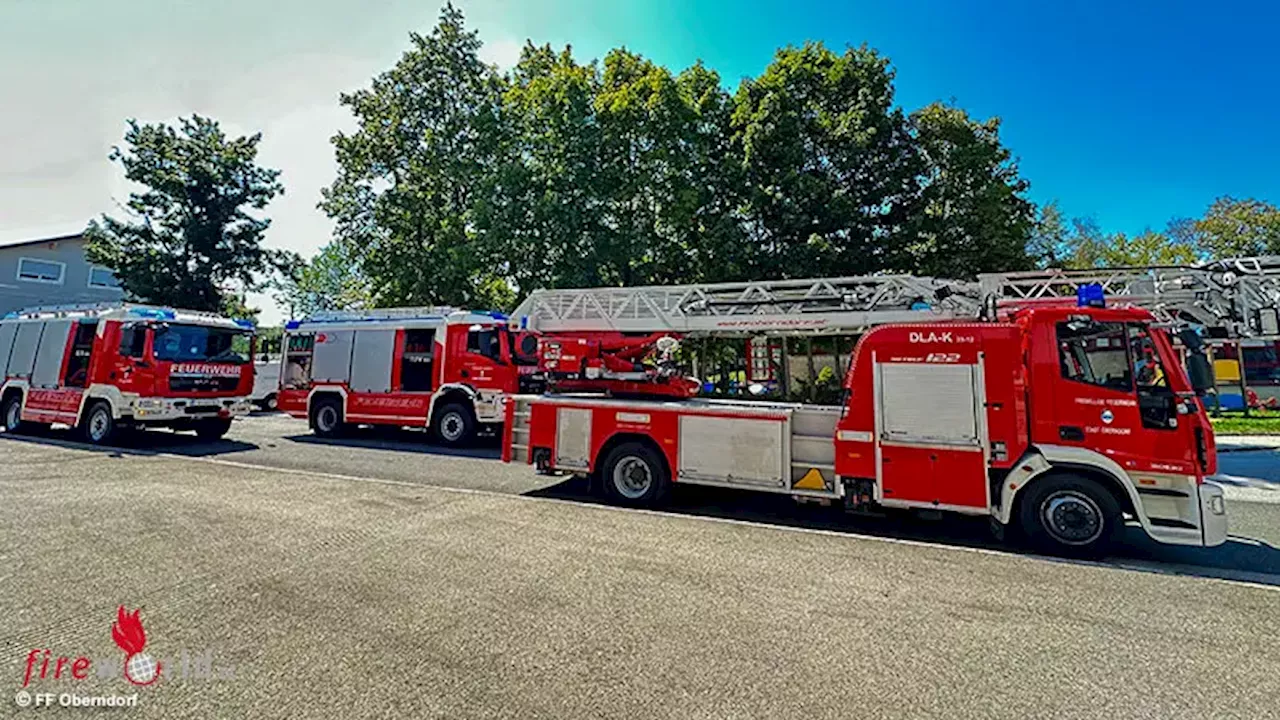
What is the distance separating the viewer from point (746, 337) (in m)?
8.77

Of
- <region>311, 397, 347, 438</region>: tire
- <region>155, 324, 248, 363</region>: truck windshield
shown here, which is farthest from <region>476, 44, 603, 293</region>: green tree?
<region>155, 324, 248, 363</region>: truck windshield

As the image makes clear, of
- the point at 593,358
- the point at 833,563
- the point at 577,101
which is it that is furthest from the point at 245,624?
the point at 577,101

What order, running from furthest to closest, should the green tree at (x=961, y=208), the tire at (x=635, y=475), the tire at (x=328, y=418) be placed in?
1. the green tree at (x=961, y=208)
2. the tire at (x=328, y=418)
3. the tire at (x=635, y=475)

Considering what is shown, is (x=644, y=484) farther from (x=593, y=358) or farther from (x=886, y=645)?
(x=886, y=645)

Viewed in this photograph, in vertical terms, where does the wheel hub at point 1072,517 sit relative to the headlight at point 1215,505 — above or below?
below

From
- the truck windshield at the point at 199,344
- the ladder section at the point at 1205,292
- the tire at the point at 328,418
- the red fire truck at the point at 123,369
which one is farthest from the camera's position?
the tire at the point at 328,418

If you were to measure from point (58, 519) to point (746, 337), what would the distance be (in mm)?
8582

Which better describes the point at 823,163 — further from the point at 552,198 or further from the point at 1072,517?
the point at 1072,517

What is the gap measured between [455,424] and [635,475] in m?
6.63

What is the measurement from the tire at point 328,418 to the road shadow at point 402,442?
23 cm

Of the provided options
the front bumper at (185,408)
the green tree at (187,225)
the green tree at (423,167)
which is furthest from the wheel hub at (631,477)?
the green tree at (187,225)

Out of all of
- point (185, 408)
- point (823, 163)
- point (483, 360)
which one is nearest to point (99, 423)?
point (185, 408)

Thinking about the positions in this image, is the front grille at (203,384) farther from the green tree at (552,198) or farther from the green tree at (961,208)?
the green tree at (961,208)

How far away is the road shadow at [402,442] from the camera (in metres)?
12.3
